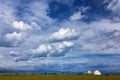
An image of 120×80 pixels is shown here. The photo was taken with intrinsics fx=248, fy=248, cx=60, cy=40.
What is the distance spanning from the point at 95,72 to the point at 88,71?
7777 mm

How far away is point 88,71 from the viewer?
6442 inches

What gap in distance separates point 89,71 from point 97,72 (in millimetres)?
8569

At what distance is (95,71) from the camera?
158500mm

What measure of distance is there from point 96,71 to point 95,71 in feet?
3.34

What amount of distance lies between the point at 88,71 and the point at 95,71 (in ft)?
21.2

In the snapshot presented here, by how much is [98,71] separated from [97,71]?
1.07 m

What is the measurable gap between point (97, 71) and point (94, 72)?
6.55 ft

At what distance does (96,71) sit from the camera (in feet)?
517

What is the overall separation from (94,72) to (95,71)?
127 cm

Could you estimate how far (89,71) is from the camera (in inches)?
6437

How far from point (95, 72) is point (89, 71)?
7384mm

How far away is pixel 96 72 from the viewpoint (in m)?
156
